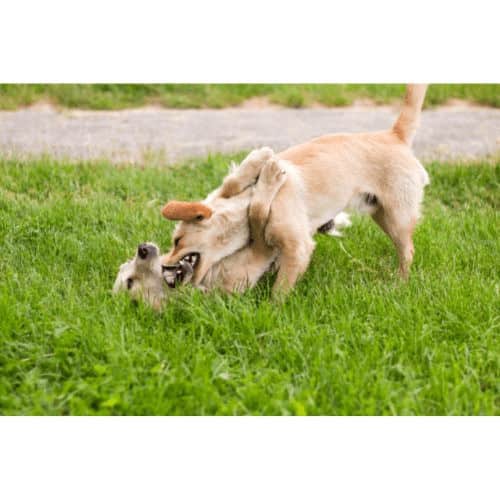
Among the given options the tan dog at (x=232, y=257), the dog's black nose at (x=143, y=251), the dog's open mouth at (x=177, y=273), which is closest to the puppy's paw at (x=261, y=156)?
the tan dog at (x=232, y=257)

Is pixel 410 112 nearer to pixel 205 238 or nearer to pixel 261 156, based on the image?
pixel 261 156

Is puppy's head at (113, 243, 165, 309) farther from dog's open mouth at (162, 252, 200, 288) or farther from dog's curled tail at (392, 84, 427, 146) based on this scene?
dog's curled tail at (392, 84, 427, 146)

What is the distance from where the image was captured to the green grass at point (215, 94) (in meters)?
9.48

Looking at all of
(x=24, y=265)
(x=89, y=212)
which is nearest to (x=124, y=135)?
(x=89, y=212)

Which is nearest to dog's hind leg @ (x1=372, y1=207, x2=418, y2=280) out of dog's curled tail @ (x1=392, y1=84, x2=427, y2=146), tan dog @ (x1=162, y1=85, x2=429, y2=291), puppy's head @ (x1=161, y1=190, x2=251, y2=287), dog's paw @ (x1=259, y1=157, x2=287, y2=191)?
tan dog @ (x1=162, y1=85, x2=429, y2=291)

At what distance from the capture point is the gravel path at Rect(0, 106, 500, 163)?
310 inches

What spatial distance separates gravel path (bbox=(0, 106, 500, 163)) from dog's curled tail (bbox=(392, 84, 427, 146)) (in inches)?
106

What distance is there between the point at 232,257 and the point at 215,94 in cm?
592

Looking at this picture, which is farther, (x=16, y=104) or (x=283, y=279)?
(x=16, y=104)

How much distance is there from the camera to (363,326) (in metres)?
4.00

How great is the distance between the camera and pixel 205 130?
8953 mm

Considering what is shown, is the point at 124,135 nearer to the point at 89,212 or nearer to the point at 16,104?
the point at 16,104

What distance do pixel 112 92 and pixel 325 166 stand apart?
19.7ft

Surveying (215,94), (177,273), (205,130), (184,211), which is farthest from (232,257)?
(215,94)
